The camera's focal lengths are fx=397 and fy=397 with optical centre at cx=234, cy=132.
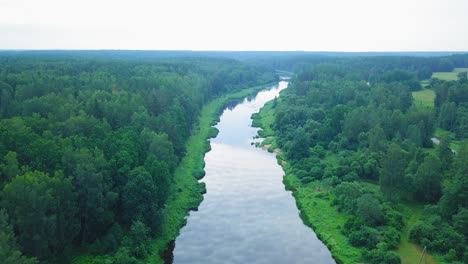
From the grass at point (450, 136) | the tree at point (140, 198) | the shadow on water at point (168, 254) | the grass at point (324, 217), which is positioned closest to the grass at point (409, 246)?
the grass at point (324, 217)

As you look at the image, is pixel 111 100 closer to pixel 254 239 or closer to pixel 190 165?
pixel 190 165

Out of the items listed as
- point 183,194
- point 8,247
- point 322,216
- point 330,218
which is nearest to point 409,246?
point 330,218

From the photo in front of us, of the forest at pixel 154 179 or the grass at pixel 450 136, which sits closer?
the forest at pixel 154 179

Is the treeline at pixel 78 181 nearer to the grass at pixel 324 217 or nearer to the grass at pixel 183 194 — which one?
the grass at pixel 183 194

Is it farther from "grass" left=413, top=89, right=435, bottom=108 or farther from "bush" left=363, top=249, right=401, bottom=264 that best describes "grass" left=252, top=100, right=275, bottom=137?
"bush" left=363, top=249, right=401, bottom=264

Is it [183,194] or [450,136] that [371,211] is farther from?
[450,136]
